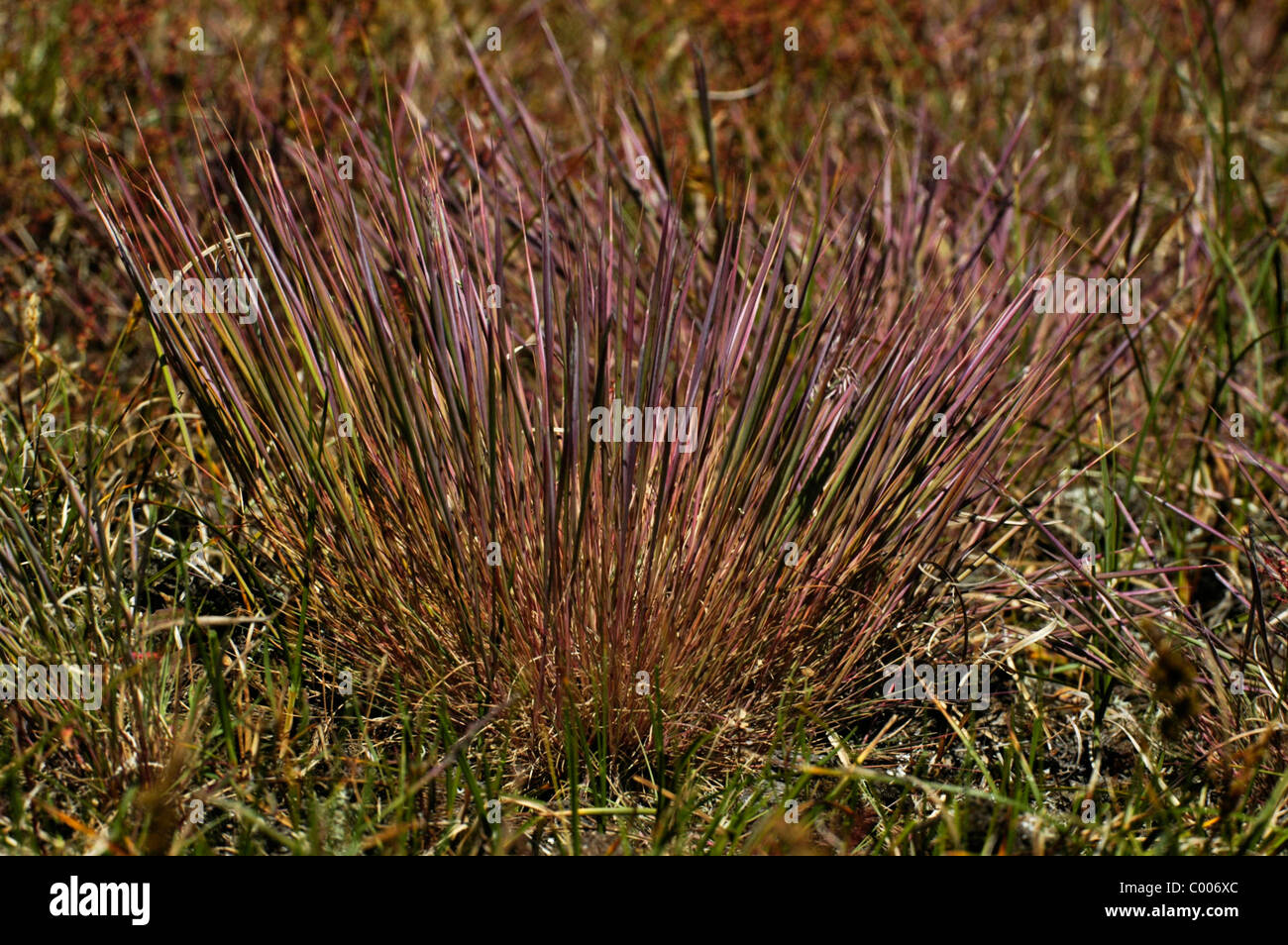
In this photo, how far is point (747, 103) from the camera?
3352mm

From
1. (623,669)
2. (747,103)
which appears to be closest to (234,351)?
(623,669)

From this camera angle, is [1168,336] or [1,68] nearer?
[1168,336]

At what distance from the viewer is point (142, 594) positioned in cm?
178

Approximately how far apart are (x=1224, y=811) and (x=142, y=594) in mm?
1491

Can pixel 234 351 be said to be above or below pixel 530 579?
above

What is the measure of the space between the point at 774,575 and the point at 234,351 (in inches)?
29.9

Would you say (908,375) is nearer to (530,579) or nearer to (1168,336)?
(530,579)

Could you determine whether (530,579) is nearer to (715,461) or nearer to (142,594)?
(715,461)
